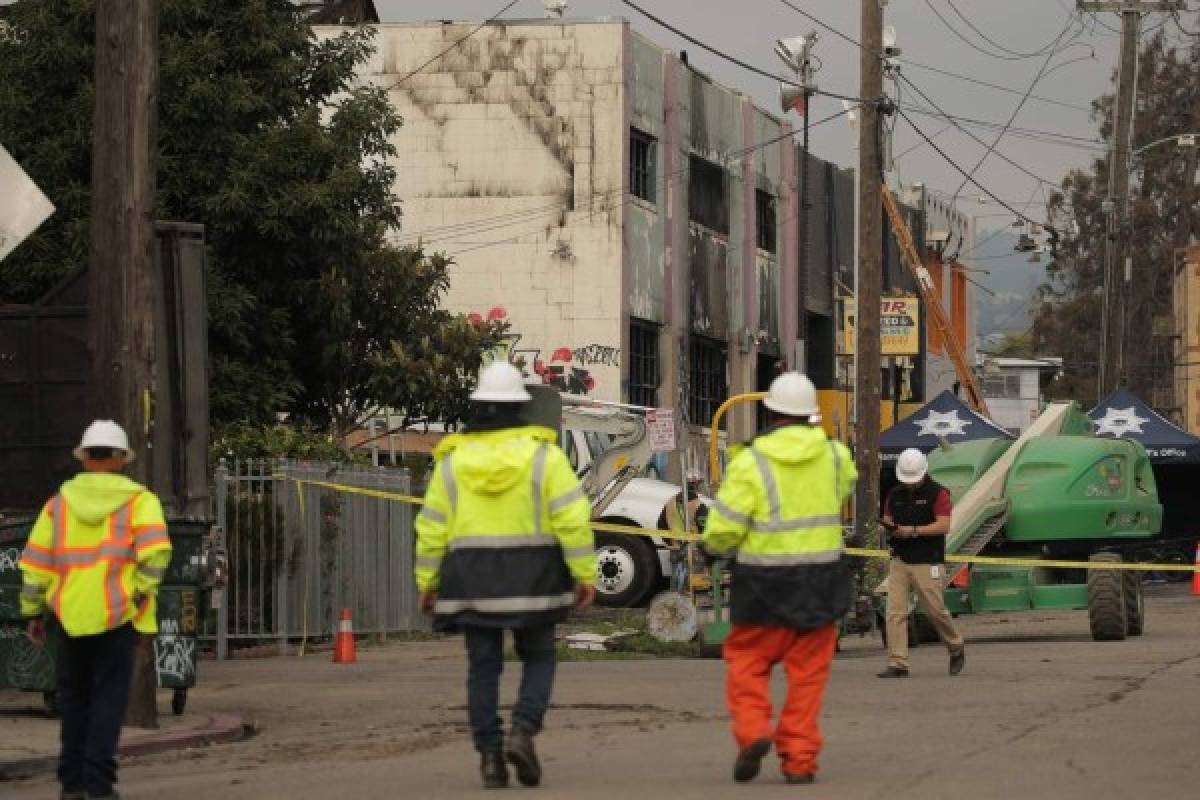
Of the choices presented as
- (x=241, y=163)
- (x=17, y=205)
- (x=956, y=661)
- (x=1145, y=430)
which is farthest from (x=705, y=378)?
(x=17, y=205)

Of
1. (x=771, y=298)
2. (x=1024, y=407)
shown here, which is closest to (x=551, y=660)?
(x=771, y=298)

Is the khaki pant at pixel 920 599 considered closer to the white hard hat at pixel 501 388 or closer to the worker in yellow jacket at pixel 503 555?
the worker in yellow jacket at pixel 503 555

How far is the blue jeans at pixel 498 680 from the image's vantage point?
457 inches

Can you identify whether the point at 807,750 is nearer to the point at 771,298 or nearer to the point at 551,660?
the point at 551,660

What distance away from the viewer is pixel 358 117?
99.3 feet

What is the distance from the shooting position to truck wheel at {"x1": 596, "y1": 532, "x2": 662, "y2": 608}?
105 ft

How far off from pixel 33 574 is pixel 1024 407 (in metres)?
65.1

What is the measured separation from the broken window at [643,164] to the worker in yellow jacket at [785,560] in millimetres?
32987

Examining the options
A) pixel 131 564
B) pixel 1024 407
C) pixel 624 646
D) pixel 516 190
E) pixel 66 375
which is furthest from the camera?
pixel 1024 407

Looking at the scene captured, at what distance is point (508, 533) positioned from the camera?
1165 centimetres

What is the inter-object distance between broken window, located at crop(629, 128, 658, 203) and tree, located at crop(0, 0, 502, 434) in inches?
565

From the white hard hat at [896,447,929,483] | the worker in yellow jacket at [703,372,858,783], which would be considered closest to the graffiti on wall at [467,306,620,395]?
the white hard hat at [896,447,929,483]

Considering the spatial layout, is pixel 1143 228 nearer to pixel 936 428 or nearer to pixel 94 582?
pixel 936 428

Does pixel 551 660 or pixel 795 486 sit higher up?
pixel 795 486
